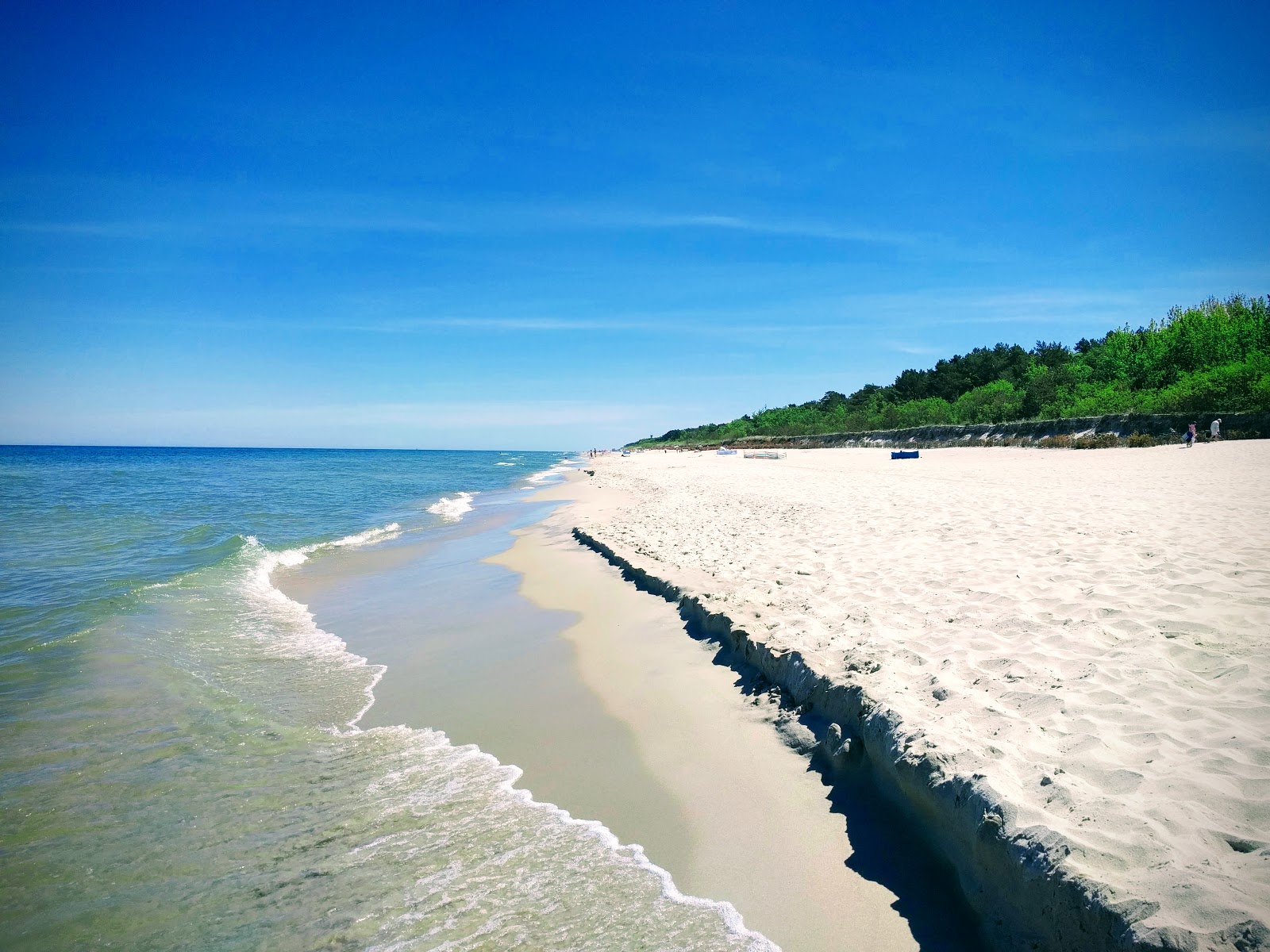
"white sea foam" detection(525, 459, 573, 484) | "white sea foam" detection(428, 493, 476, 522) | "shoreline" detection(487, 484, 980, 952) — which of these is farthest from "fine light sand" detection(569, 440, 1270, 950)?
"white sea foam" detection(525, 459, 573, 484)

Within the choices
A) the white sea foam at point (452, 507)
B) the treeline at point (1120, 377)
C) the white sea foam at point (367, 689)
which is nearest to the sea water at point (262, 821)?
the white sea foam at point (367, 689)

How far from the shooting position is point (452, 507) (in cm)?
2478

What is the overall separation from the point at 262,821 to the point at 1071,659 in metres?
5.47

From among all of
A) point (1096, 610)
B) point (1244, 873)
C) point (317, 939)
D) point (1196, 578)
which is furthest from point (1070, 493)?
point (317, 939)

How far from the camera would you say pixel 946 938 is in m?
2.52

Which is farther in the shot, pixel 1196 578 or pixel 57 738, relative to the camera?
pixel 1196 578

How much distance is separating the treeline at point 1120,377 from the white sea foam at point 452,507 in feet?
109

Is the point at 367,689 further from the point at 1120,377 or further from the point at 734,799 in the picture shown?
the point at 1120,377

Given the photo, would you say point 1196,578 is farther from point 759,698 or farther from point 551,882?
point 551,882

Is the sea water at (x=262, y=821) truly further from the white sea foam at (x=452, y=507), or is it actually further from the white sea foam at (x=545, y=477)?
the white sea foam at (x=545, y=477)

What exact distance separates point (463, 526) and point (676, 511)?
708 cm

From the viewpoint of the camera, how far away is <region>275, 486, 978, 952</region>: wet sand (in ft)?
9.23

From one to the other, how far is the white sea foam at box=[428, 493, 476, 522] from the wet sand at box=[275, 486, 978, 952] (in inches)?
471

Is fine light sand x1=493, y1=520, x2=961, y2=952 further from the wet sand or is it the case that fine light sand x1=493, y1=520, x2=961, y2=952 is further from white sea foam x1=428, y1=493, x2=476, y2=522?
white sea foam x1=428, y1=493, x2=476, y2=522
